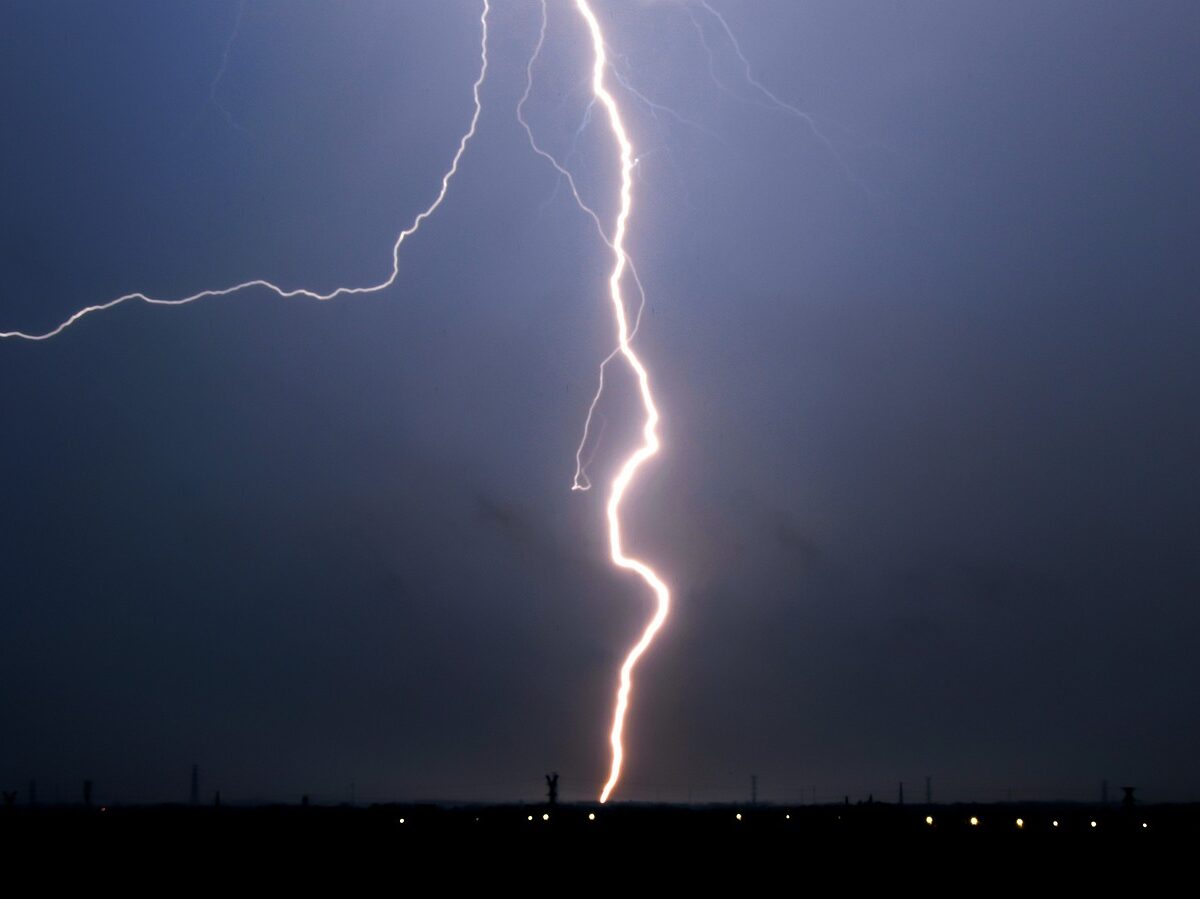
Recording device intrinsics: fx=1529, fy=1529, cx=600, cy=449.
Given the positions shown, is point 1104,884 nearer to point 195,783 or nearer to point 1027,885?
point 1027,885

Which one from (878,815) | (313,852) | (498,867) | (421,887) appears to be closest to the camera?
(421,887)

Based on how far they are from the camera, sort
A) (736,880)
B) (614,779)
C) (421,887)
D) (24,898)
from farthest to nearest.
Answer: (614,779) → (736,880) → (421,887) → (24,898)

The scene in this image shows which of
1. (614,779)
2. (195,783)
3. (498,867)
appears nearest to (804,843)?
(614,779)

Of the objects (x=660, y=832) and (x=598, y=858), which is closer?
(x=598, y=858)

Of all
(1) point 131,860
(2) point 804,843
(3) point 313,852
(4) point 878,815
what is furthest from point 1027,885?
(4) point 878,815

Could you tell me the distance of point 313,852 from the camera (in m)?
24.4

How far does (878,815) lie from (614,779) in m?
14.3

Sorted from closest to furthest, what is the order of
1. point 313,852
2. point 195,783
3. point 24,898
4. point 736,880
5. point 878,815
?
1. point 24,898
2. point 736,880
3. point 313,852
4. point 878,815
5. point 195,783

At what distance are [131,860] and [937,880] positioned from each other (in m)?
11.8

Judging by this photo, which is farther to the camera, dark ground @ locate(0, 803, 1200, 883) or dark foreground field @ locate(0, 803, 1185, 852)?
dark foreground field @ locate(0, 803, 1185, 852)

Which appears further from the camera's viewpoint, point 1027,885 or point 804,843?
point 804,843

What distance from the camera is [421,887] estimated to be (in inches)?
743

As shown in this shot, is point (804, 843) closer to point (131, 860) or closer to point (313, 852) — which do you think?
point (313, 852)

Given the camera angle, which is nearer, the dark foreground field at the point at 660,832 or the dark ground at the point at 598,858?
the dark ground at the point at 598,858
